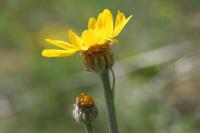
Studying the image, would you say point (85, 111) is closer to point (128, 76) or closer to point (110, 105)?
point (110, 105)

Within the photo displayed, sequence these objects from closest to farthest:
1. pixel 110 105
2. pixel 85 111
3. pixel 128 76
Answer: pixel 110 105 → pixel 85 111 → pixel 128 76

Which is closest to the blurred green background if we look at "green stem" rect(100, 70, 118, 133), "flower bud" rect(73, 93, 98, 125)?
"flower bud" rect(73, 93, 98, 125)

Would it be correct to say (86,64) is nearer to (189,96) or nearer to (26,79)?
(189,96)

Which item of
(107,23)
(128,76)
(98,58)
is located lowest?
(98,58)

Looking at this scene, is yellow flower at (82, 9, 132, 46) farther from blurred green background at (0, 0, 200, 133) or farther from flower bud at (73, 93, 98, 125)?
blurred green background at (0, 0, 200, 133)

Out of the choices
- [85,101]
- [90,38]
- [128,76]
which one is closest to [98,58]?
[90,38]

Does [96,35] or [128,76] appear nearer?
[96,35]

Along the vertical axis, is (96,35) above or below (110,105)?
above

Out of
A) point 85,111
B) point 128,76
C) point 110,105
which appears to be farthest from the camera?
point 128,76
